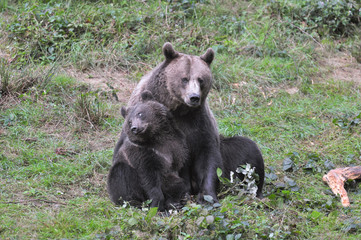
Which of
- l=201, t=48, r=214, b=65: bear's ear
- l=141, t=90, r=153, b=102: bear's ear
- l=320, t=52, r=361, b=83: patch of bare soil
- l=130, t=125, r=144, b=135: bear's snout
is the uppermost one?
l=201, t=48, r=214, b=65: bear's ear

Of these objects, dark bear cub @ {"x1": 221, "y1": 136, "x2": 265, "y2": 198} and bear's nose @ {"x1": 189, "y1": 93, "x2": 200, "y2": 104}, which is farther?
dark bear cub @ {"x1": 221, "y1": 136, "x2": 265, "y2": 198}

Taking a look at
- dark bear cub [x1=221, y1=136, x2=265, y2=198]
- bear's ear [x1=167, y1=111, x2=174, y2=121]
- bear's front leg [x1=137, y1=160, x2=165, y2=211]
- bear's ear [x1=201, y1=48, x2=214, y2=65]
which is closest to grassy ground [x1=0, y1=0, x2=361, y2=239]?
bear's front leg [x1=137, y1=160, x2=165, y2=211]

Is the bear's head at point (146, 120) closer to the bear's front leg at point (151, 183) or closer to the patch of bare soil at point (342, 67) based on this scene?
the bear's front leg at point (151, 183)

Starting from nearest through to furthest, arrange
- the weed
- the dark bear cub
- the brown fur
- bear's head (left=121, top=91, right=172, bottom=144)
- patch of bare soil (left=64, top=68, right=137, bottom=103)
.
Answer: bear's head (left=121, top=91, right=172, bottom=144), the brown fur, the dark bear cub, the weed, patch of bare soil (left=64, top=68, right=137, bottom=103)

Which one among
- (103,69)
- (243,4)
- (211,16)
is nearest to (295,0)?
(243,4)

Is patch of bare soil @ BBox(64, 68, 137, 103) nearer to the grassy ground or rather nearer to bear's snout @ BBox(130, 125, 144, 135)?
the grassy ground

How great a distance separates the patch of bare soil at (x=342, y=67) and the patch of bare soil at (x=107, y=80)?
3.97 m

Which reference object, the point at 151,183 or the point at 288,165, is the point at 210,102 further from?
the point at 151,183

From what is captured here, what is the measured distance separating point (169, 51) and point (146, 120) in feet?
3.36

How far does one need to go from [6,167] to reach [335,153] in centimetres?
465

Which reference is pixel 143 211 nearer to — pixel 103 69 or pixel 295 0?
pixel 103 69

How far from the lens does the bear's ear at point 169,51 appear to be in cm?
611

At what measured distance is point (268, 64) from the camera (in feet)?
33.9

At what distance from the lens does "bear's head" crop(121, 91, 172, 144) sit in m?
5.54
